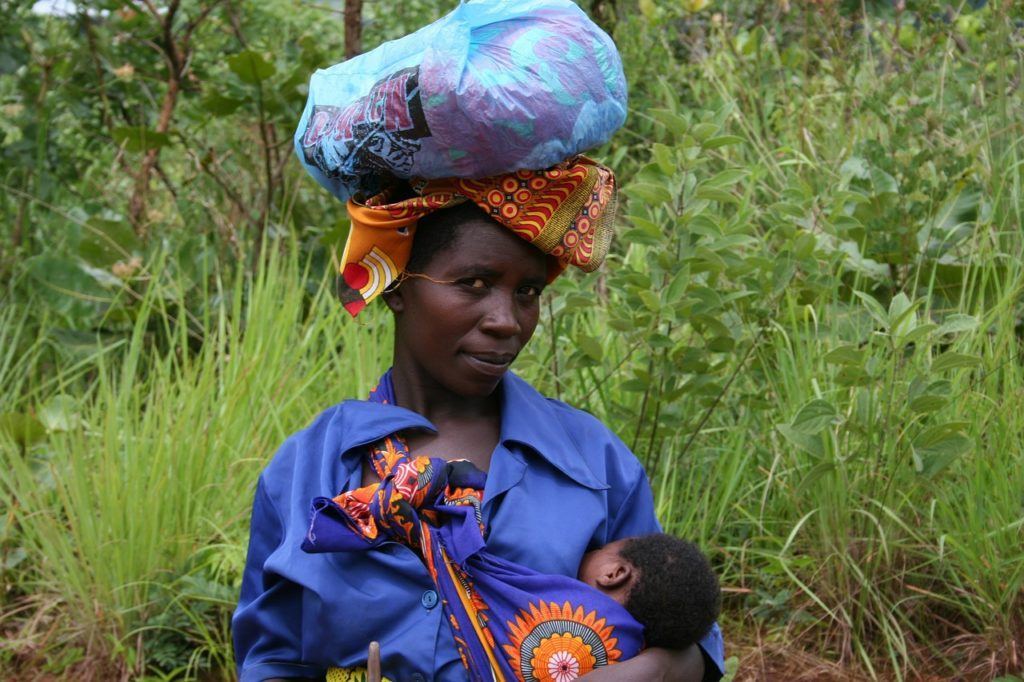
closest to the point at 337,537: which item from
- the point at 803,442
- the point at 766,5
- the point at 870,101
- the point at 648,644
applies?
the point at 648,644

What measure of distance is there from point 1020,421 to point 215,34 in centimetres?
464

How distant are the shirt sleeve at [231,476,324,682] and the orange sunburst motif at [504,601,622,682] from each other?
404 mm

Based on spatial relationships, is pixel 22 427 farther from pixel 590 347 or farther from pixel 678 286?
pixel 678 286

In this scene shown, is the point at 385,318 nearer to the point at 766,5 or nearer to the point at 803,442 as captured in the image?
the point at 803,442

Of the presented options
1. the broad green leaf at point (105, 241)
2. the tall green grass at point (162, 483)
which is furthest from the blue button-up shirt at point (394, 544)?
the broad green leaf at point (105, 241)

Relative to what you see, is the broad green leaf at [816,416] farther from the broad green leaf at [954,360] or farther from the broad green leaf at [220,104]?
the broad green leaf at [220,104]

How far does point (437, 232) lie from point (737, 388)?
1.87 metres

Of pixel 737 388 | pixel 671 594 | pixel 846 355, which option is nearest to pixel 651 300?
pixel 846 355

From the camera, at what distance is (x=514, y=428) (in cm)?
236

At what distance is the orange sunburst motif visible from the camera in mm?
2162

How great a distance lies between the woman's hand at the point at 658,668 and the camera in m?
2.13

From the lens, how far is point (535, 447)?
233cm

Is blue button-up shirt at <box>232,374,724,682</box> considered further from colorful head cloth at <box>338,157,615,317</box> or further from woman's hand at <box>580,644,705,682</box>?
colorful head cloth at <box>338,157,615,317</box>

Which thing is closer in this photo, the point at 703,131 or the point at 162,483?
the point at 703,131
